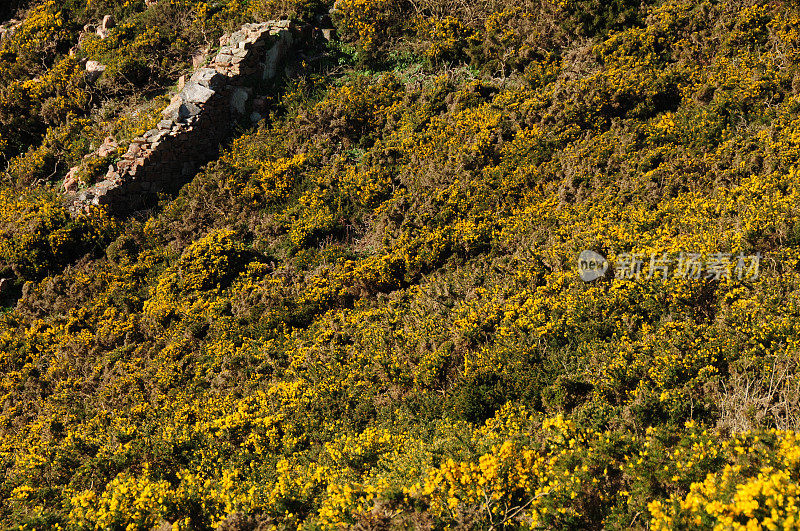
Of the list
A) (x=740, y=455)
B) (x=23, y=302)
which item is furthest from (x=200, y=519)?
(x=23, y=302)

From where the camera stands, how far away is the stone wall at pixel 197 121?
1438 cm

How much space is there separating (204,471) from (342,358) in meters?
3.01

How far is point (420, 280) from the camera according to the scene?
11.5m

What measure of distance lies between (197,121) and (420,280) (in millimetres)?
9010

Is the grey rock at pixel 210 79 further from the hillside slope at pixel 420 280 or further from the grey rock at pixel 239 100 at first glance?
the hillside slope at pixel 420 280

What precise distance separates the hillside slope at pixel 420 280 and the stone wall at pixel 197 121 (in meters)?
0.52

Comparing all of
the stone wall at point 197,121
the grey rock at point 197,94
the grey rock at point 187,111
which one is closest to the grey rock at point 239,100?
the stone wall at point 197,121

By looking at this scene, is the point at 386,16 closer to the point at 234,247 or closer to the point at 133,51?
the point at 133,51

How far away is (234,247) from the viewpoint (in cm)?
1262

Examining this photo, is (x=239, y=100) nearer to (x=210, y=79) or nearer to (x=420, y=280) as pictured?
(x=210, y=79)

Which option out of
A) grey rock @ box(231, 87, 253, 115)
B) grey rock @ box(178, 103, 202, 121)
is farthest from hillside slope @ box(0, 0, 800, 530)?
grey rock @ box(178, 103, 202, 121)

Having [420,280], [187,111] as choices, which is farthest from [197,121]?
[420,280]

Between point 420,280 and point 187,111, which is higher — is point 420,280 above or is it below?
below

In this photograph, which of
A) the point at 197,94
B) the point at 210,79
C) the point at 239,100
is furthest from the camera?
the point at 239,100
